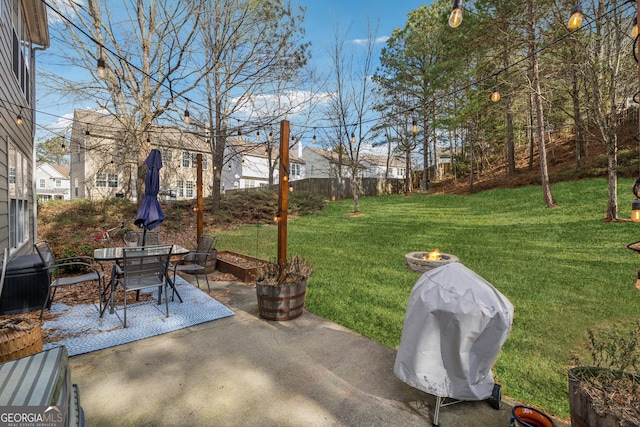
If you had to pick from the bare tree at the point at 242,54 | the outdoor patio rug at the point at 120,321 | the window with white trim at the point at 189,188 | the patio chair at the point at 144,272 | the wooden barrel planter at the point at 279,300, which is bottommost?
the outdoor patio rug at the point at 120,321

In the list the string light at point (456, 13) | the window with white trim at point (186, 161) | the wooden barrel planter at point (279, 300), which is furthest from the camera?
the window with white trim at point (186, 161)

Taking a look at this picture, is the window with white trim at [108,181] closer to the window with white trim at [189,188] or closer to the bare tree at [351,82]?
the window with white trim at [189,188]

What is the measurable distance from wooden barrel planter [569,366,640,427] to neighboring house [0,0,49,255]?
6504mm

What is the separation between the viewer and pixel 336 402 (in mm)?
2336

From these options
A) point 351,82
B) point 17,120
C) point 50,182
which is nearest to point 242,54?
point 351,82

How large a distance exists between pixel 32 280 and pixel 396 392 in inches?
180

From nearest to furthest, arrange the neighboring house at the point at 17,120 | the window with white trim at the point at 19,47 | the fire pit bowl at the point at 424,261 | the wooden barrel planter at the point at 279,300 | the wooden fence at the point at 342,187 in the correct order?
the wooden barrel planter at the point at 279,300 → the neighboring house at the point at 17,120 → the fire pit bowl at the point at 424,261 → the window with white trim at the point at 19,47 → the wooden fence at the point at 342,187

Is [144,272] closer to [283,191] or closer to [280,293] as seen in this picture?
[280,293]

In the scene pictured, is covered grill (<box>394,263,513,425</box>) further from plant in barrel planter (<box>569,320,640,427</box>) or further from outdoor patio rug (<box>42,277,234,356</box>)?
outdoor patio rug (<box>42,277,234,356</box>)

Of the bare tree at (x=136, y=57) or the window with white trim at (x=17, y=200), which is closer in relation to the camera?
the window with white trim at (x=17, y=200)

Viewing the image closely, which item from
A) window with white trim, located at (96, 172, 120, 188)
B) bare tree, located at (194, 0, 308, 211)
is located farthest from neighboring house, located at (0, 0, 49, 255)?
window with white trim, located at (96, 172, 120, 188)

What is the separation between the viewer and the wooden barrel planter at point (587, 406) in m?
1.52

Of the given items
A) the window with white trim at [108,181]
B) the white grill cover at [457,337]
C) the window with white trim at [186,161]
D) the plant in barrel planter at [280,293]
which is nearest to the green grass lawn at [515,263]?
the plant in barrel planter at [280,293]

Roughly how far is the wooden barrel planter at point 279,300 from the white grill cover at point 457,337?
1850mm
